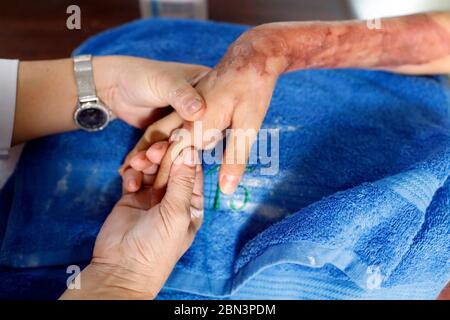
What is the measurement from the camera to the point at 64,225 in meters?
0.72

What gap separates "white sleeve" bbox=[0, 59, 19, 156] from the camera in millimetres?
725

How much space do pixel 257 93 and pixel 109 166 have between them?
1.02ft

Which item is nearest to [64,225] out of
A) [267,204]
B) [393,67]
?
[267,204]

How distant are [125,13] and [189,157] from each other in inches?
35.1

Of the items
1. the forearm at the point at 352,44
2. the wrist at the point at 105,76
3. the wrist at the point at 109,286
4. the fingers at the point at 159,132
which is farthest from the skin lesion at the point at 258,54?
the wrist at the point at 109,286

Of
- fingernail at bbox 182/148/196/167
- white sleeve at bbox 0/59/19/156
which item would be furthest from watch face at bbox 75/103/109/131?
fingernail at bbox 182/148/196/167

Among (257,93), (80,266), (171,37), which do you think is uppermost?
(171,37)

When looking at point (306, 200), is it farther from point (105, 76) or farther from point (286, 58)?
point (105, 76)

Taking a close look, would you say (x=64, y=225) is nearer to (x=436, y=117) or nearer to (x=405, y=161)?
(x=405, y=161)

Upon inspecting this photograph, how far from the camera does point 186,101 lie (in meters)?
0.66

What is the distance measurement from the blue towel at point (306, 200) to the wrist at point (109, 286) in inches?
3.8

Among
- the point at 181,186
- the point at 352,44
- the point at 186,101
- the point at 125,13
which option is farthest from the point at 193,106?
the point at 125,13

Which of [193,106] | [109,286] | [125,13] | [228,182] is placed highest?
[125,13]
